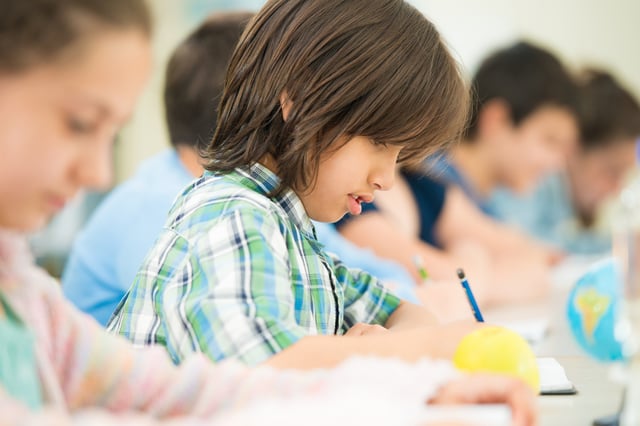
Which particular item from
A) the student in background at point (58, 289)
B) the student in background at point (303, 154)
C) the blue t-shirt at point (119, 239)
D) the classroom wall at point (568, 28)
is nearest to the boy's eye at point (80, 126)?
the student in background at point (58, 289)

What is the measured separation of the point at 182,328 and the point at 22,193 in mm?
244

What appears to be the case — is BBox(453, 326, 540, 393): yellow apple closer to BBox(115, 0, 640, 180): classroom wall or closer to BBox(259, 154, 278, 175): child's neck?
BBox(259, 154, 278, 175): child's neck

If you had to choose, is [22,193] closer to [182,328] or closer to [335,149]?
[182,328]

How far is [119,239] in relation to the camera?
4.75ft

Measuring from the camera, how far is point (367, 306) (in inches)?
41.9

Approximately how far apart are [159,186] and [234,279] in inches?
30.2

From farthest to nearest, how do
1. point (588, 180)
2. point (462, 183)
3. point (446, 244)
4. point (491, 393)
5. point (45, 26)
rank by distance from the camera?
1. point (588, 180)
2. point (462, 183)
3. point (446, 244)
4. point (491, 393)
5. point (45, 26)

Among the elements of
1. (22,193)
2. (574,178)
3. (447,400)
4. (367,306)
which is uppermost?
(22,193)

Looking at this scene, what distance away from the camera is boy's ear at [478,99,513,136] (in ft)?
8.67

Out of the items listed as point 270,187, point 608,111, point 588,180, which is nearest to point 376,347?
point 270,187

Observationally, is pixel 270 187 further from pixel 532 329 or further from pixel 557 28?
pixel 557 28

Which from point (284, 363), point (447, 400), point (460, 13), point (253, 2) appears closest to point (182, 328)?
point (284, 363)

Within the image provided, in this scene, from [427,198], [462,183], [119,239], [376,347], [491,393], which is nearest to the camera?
[491,393]

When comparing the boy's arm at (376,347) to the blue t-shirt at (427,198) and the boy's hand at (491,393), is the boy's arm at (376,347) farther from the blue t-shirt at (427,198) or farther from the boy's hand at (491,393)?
the blue t-shirt at (427,198)
